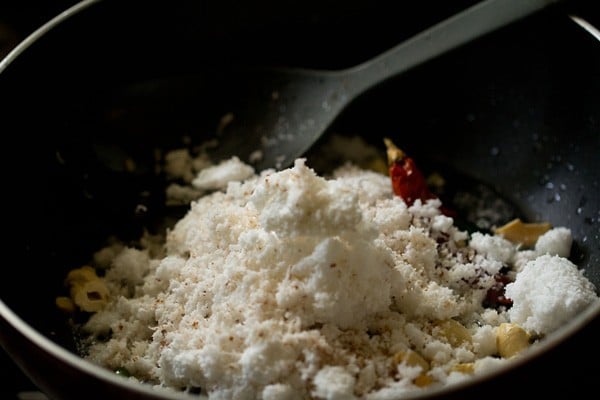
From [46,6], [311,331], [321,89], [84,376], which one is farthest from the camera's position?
[46,6]

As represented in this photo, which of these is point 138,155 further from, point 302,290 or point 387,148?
point 302,290

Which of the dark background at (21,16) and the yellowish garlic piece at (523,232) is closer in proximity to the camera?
the yellowish garlic piece at (523,232)

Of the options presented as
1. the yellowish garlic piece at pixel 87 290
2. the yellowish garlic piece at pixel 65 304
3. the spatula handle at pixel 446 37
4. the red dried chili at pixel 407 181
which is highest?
the spatula handle at pixel 446 37

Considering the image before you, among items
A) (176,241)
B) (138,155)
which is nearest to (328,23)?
(138,155)

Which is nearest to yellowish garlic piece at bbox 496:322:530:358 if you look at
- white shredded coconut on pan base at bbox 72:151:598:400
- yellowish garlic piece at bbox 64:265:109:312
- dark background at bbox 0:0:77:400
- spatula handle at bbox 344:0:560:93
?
white shredded coconut on pan base at bbox 72:151:598:400

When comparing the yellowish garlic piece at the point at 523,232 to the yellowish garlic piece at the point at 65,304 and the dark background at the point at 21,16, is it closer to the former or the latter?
the yellowish garlic piece at the point at 65,304

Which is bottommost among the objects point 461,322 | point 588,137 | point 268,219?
point 461,322

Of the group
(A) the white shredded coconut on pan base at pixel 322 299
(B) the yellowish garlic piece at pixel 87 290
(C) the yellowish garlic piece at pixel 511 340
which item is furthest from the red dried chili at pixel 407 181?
(B) the yellowish garlic piece at pixel 87 290
